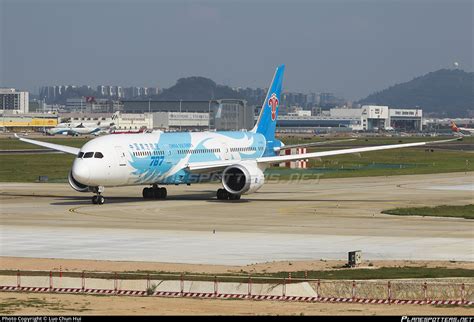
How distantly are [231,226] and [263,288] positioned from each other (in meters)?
21.9

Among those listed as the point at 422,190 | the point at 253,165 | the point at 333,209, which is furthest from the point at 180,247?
the point at 422,190

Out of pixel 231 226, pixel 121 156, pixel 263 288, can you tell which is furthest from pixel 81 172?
pixel 263 288

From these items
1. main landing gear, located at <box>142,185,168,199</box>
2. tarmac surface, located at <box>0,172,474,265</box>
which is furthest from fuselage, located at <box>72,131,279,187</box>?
tarmac surface, located at <box>0,172,474,265</box>

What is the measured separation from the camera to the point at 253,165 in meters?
75.8

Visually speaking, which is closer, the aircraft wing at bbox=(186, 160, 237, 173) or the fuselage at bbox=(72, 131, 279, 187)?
the fuselage at bbox=(72, 131, 279, 187)

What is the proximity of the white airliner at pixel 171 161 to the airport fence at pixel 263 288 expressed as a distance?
3102cm

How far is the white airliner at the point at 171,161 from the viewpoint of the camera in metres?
69.3

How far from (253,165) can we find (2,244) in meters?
29.3

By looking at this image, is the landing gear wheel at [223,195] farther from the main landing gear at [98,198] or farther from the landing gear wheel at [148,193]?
the main landing gear at [98,198]

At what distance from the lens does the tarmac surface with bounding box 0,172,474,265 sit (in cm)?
4669

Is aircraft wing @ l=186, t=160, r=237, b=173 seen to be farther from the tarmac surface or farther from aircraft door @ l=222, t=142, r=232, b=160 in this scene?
aircraft door @ l=222, t=142, r=232, b=160

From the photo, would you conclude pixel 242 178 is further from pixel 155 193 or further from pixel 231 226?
pixel 231 226

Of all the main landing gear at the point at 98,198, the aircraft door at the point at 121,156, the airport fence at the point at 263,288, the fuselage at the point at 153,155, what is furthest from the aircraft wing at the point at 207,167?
the airport fence at the point at 263,288

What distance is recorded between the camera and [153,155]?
7300 cm
